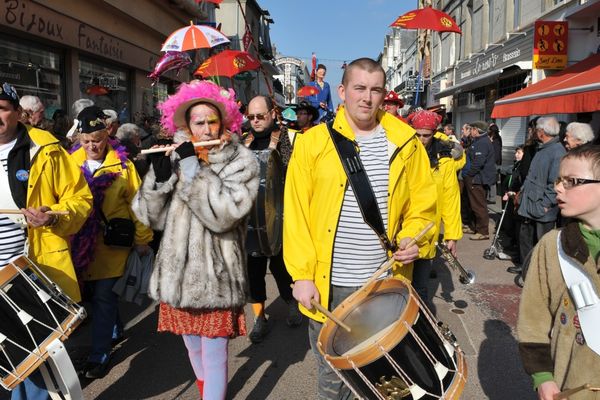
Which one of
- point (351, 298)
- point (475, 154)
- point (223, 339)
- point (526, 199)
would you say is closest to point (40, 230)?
point (223, 339)

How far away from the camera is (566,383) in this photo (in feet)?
6.15

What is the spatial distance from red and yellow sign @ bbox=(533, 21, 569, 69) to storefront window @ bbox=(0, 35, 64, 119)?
11.6m

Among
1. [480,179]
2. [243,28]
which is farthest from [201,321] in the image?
[243,28]

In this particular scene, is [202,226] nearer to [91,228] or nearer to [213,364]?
[213,364]

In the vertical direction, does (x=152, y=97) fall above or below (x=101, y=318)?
above

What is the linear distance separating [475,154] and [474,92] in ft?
46.1

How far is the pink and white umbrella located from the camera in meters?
7.10

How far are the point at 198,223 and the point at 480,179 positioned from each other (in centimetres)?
760

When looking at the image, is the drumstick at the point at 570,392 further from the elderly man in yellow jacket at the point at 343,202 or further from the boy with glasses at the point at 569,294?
the elderly man in yellow jacket at the point at 343,202

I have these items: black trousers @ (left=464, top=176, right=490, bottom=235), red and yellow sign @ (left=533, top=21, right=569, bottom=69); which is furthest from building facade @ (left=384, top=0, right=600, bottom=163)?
black trousers @ (left=464, top=176, right=490, bottom=235)

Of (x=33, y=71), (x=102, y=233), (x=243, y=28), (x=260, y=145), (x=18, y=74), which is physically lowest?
(x=102, y=233)

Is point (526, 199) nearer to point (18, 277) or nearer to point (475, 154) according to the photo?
point (475, 154)

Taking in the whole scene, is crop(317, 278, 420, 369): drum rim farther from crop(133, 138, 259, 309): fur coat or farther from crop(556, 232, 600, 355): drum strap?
crop(133, 138, 259, 309): fur coat

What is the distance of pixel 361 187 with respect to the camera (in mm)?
2480
